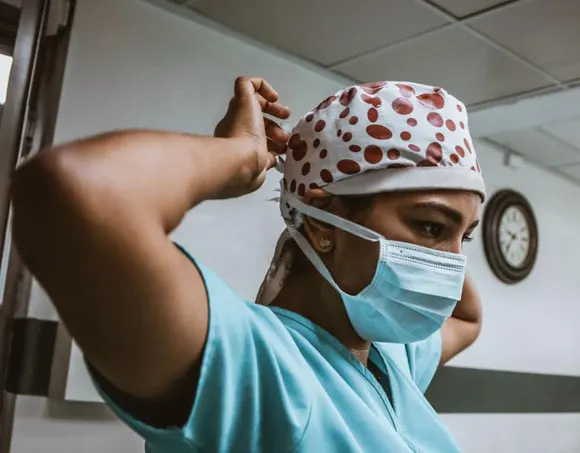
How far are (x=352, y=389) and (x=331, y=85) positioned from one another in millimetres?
1792

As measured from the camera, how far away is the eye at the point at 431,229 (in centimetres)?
93

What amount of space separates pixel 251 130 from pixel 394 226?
26 centimetres

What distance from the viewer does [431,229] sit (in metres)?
0.94

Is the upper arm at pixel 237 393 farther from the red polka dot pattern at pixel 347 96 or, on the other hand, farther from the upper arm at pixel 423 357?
the upper arm at pixel 423 357

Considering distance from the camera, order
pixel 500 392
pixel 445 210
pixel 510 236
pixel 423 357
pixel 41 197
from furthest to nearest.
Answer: pixel 510 236, pixel 500 392, pixel 423 357, pixel 445 210, pixel 41 197

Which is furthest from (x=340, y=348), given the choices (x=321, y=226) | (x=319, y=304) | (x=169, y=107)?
(x=169, y=107)

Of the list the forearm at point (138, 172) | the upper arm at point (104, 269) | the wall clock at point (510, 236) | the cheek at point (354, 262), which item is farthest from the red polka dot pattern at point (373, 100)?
the wall clock at point (510, 236)

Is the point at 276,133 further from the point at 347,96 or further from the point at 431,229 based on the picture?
the point at 431,229

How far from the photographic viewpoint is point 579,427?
3.60 m

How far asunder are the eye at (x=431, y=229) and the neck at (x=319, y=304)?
0.17 metres

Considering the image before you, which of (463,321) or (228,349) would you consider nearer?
(228,349)

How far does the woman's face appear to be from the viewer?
91 centimetres

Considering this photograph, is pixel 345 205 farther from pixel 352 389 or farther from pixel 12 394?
pixel 12 394

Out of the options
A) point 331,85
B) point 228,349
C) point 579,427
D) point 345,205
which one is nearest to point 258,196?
point 331,85
